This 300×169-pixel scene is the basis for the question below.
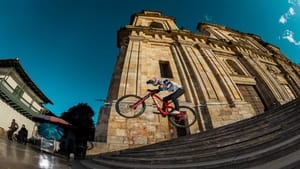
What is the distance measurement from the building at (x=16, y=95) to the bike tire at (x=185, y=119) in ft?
61.3

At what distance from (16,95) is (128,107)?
67.4 ft

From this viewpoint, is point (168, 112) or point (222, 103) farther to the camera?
point (222, 103)

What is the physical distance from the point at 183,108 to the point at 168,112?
6.45 feet

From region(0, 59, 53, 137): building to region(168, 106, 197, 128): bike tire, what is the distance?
18.7m

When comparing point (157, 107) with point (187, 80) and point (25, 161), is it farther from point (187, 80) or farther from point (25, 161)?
point (25, 161)

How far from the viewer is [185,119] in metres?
12.7

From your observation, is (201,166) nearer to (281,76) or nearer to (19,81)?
(281,76)

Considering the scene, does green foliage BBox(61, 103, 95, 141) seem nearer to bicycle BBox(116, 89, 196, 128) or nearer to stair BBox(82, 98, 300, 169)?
bicycle BBox(116, 89, 196, 128)

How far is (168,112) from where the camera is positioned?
11.2 m

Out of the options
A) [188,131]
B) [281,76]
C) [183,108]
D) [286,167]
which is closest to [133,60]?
[183,108]

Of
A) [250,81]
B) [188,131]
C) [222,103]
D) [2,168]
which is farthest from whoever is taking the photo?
[250,81]

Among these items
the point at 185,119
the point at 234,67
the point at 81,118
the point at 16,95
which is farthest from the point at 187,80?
the point at 81,118

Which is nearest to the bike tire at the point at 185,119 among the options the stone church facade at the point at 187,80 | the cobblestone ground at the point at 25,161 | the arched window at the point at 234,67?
the stone church facade at the point at 187,80

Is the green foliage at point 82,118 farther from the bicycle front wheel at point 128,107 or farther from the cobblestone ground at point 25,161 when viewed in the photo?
the cobblestone ground at point 25,161
